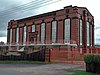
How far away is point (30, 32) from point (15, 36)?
9341 millimetres

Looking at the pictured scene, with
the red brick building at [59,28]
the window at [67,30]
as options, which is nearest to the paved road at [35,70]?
the red brick building at [59,28]

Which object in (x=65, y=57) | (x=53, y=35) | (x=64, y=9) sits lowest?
(x=65, y=57)

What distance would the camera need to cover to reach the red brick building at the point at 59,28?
57094mm

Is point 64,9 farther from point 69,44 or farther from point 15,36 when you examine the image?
point 15,36

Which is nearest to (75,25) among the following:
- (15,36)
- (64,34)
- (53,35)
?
(64,34)

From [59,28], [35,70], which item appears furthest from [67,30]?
[35,70]

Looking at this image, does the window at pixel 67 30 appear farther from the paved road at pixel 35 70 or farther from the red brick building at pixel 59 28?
the paved road at pixel 35 70

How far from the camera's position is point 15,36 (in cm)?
7862

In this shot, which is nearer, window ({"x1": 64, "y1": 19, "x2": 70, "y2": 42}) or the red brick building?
the red brick building

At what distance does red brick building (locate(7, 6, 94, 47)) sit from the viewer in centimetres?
5709

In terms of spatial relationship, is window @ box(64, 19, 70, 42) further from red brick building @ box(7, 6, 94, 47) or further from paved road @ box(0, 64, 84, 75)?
paved road @ box(0, 64, 84, 75)

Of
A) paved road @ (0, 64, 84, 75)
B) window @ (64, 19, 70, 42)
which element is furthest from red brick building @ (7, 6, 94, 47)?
paved road @ (0, 64, 84, 75)

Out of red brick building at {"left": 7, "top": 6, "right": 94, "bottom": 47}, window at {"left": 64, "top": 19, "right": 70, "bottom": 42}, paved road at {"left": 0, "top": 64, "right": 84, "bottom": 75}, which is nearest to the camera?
paved road at {"left": 0, "top": 64, "right": 84, "bottom": 75}

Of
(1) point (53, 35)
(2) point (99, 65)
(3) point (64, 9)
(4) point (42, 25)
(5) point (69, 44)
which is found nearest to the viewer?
(2) point (99, 65)
